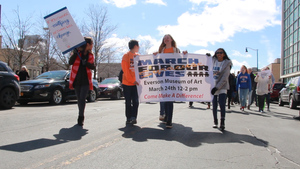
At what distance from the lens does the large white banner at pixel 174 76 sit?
5.81m

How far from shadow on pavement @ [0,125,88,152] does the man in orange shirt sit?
3.77 ft

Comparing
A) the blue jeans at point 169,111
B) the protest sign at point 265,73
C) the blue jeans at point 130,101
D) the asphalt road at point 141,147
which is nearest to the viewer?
the asphalt road at point 141,147

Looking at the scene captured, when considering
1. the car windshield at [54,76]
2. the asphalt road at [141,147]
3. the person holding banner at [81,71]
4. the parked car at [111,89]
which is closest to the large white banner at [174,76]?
the asphalt road at [141,147]

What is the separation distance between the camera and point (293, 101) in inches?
518

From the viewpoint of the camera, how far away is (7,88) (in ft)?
29.9

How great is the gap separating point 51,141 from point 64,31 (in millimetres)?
2430

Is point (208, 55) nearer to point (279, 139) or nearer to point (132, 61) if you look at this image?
point (132, 61)

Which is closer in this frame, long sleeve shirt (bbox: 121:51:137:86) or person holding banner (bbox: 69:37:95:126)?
person holding banner (bbox: 69:37:95:126)

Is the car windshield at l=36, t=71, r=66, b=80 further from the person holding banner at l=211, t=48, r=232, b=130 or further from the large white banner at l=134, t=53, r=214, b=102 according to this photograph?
the person holding banner at l=211, t=48, r=232, b=130

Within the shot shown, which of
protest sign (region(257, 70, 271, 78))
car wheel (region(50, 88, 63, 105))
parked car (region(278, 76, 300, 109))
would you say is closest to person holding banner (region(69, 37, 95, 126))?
car wheel (region(50, 88, 63, 105))

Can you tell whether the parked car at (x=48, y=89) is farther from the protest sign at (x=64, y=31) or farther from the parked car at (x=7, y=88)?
the protest sign at (x=64, y=31)

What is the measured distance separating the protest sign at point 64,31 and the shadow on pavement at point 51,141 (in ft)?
5.50

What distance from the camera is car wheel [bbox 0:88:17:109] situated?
8883mm

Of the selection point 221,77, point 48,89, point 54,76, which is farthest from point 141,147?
point 54,76
